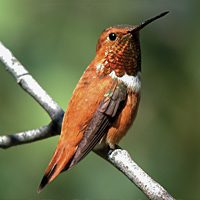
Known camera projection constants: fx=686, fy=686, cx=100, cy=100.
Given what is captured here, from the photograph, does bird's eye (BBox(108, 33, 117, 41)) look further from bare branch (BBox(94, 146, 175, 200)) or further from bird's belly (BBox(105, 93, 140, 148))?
bare branch (BBox(94, 146, 175, 200))

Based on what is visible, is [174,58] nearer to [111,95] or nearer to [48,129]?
[111,95]

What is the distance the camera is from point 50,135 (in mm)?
5258

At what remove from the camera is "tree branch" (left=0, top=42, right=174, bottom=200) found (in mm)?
4551

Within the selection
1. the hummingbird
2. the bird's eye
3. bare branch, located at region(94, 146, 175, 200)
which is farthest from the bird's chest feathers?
bare branch, located at region(94, 146, 175, 200)

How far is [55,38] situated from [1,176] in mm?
1469

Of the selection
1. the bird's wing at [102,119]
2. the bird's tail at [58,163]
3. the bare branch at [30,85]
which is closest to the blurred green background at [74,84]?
the bare branch at [30,85]

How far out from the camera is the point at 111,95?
17.7 feet

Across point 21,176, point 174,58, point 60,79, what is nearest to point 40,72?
point 60,79

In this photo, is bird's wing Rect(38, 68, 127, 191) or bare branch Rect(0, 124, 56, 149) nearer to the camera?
bare branch Rect(0, 124, 56, 149)

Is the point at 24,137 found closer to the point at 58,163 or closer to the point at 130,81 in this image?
the point at 58,163

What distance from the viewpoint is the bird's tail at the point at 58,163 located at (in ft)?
16.1

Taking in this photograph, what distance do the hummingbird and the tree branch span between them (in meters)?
0.12

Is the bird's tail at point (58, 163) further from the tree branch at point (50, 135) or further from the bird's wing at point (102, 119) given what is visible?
the tree branch at point (50, 135)

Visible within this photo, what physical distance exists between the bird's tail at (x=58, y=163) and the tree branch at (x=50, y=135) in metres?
0.19
